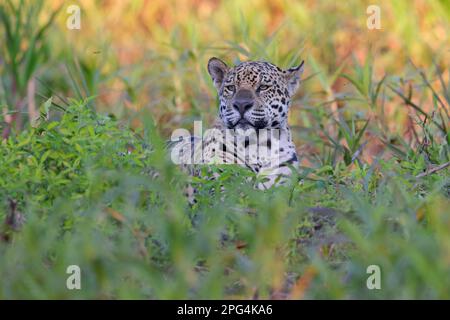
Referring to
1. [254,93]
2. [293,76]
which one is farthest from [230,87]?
[293,76]

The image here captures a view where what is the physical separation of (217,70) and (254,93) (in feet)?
1.95

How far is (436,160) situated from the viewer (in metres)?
7.02

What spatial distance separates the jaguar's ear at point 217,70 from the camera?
745 cm

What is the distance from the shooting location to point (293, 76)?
24.4 ft

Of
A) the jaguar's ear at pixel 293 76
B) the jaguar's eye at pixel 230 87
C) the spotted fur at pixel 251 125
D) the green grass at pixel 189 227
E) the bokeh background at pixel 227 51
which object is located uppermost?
the bokeh background at pixel 227 51

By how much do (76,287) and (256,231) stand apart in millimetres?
895

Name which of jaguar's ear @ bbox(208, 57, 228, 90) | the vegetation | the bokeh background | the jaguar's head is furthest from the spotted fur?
the bokeh background

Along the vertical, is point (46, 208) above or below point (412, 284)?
above

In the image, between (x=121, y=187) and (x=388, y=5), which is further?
(x=388, y=5)

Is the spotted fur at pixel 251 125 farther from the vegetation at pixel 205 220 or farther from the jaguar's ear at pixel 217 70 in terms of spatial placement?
the vegetation at pixel 205 220

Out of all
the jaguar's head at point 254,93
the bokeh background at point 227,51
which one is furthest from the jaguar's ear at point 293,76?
the bokeh background at point 227,51

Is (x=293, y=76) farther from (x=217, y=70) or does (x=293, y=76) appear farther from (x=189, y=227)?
(x=189, y=227)
